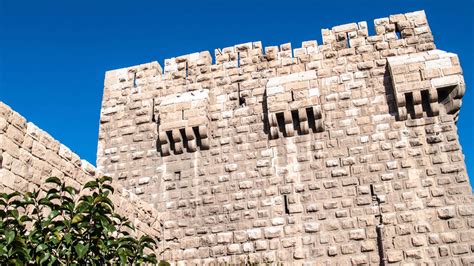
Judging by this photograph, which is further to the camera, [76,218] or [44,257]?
[76,218]

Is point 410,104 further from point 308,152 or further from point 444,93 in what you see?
point 308,152

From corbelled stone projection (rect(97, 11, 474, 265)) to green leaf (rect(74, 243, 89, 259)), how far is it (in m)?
3.97

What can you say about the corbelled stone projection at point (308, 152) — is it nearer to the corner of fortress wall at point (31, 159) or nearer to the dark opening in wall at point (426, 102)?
the dark opening in wall at point (426, 102)

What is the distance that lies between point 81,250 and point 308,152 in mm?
4787

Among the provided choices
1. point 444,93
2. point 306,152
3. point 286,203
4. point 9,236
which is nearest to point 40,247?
point 9,236

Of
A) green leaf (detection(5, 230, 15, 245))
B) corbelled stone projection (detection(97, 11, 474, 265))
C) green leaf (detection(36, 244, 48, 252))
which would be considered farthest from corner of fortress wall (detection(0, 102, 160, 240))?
corbelled stone projection (detection(97, 11, 474, 265))

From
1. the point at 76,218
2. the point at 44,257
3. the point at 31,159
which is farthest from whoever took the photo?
the point at 31,159

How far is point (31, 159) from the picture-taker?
17.9 ft

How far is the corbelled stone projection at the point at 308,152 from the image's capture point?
23.7 ft

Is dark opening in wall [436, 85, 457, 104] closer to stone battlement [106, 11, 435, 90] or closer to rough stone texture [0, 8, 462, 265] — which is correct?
rough stone texture [0, 8, 462, 265]

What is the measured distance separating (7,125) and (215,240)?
3.79m

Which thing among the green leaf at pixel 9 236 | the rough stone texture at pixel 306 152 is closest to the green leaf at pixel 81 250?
the green leaf at pixel 9 236

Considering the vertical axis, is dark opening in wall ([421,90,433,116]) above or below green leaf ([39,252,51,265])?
above

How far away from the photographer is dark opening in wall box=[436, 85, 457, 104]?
25.0 feet
